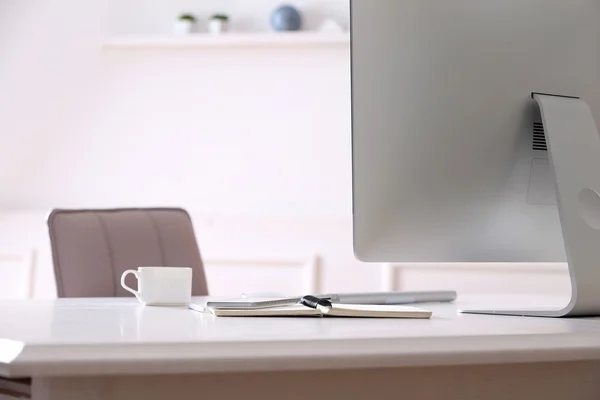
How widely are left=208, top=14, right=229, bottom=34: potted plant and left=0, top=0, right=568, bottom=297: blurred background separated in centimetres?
1

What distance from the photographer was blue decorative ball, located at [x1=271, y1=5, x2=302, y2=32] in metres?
3.13

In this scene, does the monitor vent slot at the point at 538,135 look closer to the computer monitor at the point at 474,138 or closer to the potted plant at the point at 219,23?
the computer monitor at the point at 474,138

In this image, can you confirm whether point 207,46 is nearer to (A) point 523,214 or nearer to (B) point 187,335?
(A) point 523,214

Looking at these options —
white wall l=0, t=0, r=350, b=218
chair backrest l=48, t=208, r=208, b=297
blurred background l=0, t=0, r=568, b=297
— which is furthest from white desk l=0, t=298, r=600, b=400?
white wall l=0, t=0, r=350, b=218

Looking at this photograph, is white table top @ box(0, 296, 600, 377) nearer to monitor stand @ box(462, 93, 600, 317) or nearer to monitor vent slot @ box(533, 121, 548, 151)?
monitor stand @ box(462, 93, 600, 317)

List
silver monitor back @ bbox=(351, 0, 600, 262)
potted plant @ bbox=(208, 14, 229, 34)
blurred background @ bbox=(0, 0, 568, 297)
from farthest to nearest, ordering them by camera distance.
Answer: potted plant @ bbox=(208, 14, 229, 34)
blurred background @ bbox=(0, 0, 568, 297)
silver monitor back @ bbox=(351, 0, 600, 262)

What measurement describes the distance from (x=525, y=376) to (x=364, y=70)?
451mm

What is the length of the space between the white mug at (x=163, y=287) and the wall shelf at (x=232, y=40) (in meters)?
1.98

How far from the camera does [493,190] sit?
105cm

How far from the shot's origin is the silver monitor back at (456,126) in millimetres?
999

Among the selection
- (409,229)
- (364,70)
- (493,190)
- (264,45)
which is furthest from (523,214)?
(264,45)

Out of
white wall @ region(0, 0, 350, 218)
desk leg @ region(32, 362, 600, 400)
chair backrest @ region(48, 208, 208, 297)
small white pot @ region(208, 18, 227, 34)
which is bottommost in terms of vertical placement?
desk leg @ region(32, 362, 600, 400)

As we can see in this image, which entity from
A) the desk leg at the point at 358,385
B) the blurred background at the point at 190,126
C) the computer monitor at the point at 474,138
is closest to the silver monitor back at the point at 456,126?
the computer monitor at the point at 474,138

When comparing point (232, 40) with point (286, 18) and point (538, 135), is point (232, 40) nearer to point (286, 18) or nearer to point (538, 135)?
point (286, 18)
